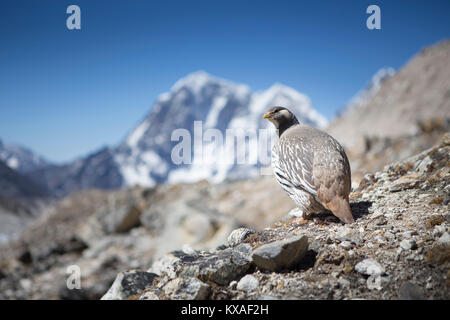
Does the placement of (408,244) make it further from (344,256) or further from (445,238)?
(344,256)

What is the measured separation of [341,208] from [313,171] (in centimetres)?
84

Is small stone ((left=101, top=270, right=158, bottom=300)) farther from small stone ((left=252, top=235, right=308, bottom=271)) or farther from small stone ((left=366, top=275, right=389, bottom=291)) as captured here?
small stone ((left=366, top=275, right=389, bottom=291))

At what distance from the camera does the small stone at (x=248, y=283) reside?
15.1 ft

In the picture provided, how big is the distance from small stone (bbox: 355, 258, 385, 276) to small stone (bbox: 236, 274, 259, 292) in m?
1.50

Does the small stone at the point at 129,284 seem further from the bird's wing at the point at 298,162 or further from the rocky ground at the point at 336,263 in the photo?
the bird's wing at the point at 298,162

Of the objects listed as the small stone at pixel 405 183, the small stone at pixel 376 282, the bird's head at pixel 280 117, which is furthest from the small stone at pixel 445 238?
the bird's head at pixel 280 117

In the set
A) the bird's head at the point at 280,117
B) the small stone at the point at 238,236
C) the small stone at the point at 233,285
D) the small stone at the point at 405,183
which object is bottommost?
the small stone at the point at 233,285

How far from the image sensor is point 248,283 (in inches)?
183

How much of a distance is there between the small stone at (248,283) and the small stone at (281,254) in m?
0.30

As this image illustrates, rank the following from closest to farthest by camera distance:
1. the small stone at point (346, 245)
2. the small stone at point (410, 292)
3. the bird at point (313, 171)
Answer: the small stone at point (410, 292) < the small stone at point (346, 245) < the bird at point (313, 171)

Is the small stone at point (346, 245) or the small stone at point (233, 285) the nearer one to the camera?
the small stone at point (233, 285)
